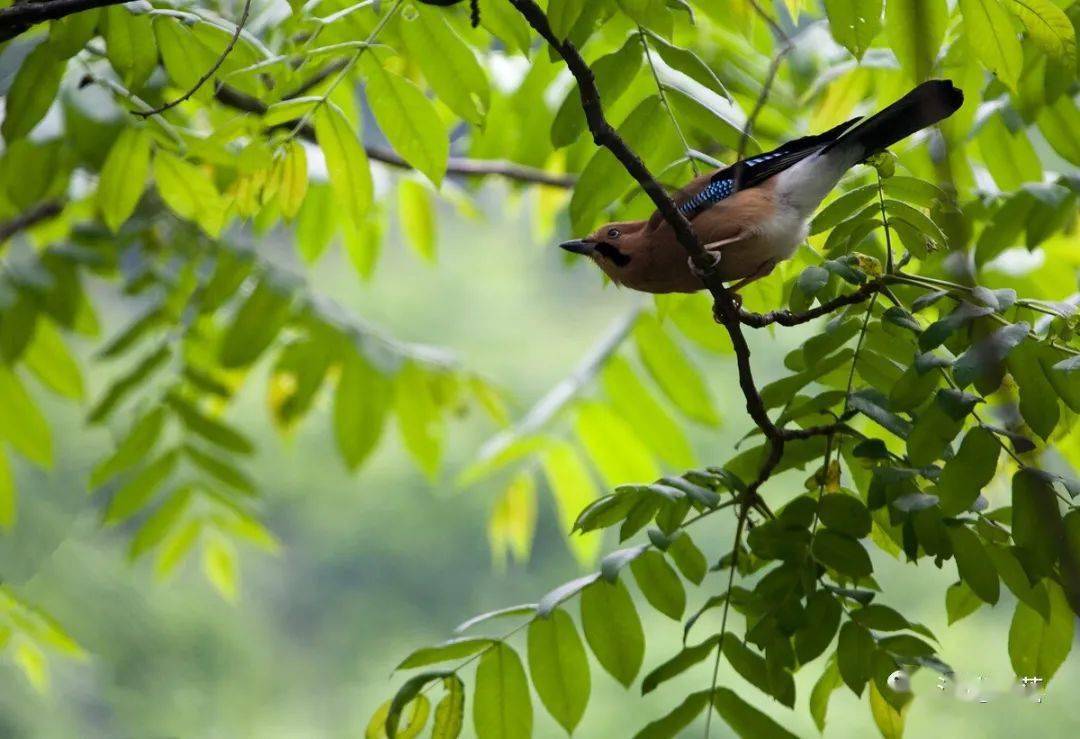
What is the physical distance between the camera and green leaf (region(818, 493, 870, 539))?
1590 millimetres

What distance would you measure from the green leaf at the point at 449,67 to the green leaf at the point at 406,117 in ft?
0.24

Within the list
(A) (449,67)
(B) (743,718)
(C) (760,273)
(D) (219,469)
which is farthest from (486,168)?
(B) (743,718)

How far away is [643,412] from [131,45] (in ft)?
5.15

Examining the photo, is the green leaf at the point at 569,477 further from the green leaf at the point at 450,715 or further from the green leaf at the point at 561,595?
the green leaf at the point at 450,715

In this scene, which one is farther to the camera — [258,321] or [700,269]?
[258,321]

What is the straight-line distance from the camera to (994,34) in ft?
5.53

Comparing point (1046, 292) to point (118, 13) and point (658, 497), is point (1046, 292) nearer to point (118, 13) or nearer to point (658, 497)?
point (658, 497)

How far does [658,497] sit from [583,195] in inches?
23.2

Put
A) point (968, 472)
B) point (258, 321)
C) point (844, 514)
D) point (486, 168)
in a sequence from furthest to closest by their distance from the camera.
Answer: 1. point (486, 168)
2. point (258, 321)
3. point (844, 514)
4. point (968, 472)

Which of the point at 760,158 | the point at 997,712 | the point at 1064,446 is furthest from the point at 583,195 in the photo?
the point at 997,712

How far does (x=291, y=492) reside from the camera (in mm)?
9031

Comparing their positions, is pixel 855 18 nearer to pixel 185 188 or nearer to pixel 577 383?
pixel 185 188

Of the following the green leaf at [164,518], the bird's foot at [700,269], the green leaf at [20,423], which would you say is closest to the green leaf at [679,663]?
the bird's foot at [700,269]

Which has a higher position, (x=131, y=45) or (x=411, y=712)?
(x=131, y=45)
